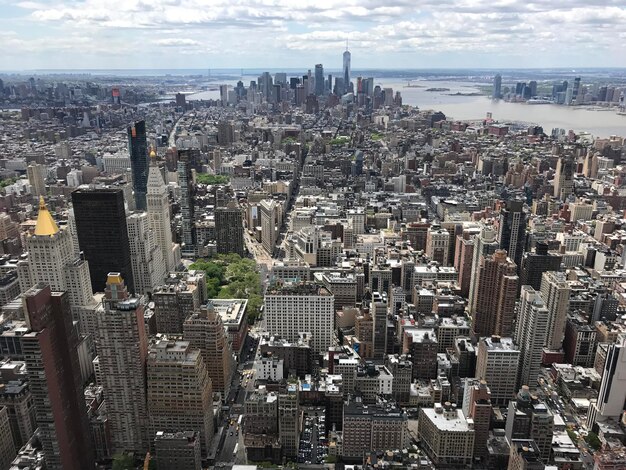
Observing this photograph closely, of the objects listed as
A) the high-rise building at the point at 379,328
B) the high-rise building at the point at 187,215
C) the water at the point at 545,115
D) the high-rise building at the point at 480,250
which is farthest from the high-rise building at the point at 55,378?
the water at the point at 545,115

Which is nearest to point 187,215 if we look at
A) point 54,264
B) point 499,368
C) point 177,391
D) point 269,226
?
point 269,226

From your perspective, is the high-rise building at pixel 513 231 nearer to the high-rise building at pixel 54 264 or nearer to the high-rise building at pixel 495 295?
the high-rise building at pixel 495 295

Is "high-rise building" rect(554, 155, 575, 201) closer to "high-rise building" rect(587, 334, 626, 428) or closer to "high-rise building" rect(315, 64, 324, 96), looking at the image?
"high-rise building" rect(587, 334, 626, 428)

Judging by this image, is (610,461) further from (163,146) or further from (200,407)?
(163,146)

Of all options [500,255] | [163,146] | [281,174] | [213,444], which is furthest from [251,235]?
[163,146]

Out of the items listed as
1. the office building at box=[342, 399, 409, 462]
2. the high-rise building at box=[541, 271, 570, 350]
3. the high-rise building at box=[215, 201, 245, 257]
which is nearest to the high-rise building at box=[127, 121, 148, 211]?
the high-rise building at box=[215, 201, 245, 257]

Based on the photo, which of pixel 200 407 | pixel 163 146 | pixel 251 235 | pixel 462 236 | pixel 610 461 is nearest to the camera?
pixel 610 461
